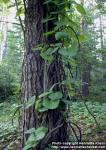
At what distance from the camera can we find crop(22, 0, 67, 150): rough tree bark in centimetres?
174

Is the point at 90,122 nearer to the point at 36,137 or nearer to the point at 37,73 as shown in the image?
the point at 37,73

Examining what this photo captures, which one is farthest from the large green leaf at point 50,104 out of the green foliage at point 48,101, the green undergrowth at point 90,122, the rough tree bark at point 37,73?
the green undergrowth at point 90,122

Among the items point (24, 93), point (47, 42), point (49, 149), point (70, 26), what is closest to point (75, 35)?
point (70, 26)

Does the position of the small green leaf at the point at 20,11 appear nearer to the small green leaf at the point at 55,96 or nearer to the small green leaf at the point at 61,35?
the small green leaf at the point at 61,35

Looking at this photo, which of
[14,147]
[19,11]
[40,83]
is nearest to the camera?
[40,83]

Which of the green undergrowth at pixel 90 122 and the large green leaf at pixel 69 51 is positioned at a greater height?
the large green leaf at pixel 69 51

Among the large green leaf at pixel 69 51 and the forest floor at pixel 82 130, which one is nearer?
the large green leaf at pixel 69 51

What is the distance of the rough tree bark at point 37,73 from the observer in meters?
1.74

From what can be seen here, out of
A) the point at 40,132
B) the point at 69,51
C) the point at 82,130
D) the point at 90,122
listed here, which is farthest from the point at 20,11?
the point at 90,122

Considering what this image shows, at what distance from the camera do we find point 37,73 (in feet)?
6.22

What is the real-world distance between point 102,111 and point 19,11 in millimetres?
5445

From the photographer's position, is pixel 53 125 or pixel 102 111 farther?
pixel 102 111

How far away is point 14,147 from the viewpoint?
372 centimetres

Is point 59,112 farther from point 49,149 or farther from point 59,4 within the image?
point 59,4
